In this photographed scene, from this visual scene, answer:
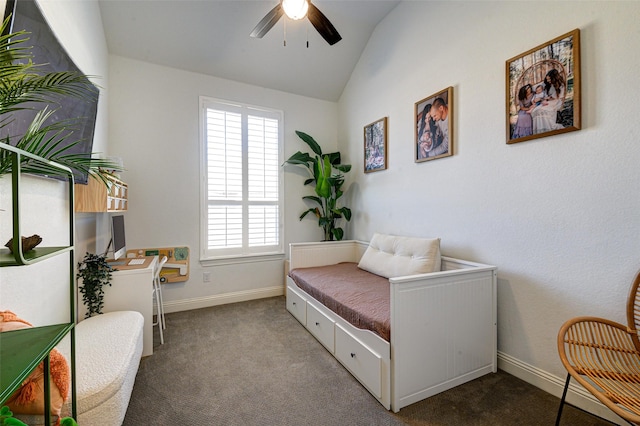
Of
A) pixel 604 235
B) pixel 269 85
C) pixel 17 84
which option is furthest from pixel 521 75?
pixel 269 85

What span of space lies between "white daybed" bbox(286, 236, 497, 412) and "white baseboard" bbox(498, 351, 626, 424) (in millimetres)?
108

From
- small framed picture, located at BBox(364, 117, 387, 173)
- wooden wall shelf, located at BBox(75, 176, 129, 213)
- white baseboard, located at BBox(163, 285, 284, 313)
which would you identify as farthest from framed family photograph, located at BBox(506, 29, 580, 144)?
white baseboard, located at BBox(163, 285, 284, 313)

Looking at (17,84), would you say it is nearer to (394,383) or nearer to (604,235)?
(394,383)

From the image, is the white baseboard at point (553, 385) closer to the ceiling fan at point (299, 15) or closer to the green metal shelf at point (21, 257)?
the green metal shelf at point (21, 257)

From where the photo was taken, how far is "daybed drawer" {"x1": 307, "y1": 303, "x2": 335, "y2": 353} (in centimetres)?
229

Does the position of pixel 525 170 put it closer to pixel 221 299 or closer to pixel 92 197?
pixel 92 197

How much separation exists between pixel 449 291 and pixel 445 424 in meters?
0.75

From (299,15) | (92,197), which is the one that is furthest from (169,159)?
(299,15)

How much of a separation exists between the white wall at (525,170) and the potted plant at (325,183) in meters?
0.94

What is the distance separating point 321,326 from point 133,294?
1620 millimetres

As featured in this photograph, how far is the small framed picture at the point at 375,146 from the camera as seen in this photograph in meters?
3.25

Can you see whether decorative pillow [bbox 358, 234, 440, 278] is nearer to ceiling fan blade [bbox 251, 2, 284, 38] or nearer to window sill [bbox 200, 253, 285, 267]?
window sill [bbox 200, 253, 285, 267]

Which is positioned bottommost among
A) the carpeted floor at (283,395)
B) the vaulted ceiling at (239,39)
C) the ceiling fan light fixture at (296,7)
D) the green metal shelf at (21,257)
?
the carpeted floor at (283,395)

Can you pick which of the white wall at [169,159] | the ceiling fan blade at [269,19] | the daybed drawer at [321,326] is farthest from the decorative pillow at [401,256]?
the ceiling fan blade at [269,19]
